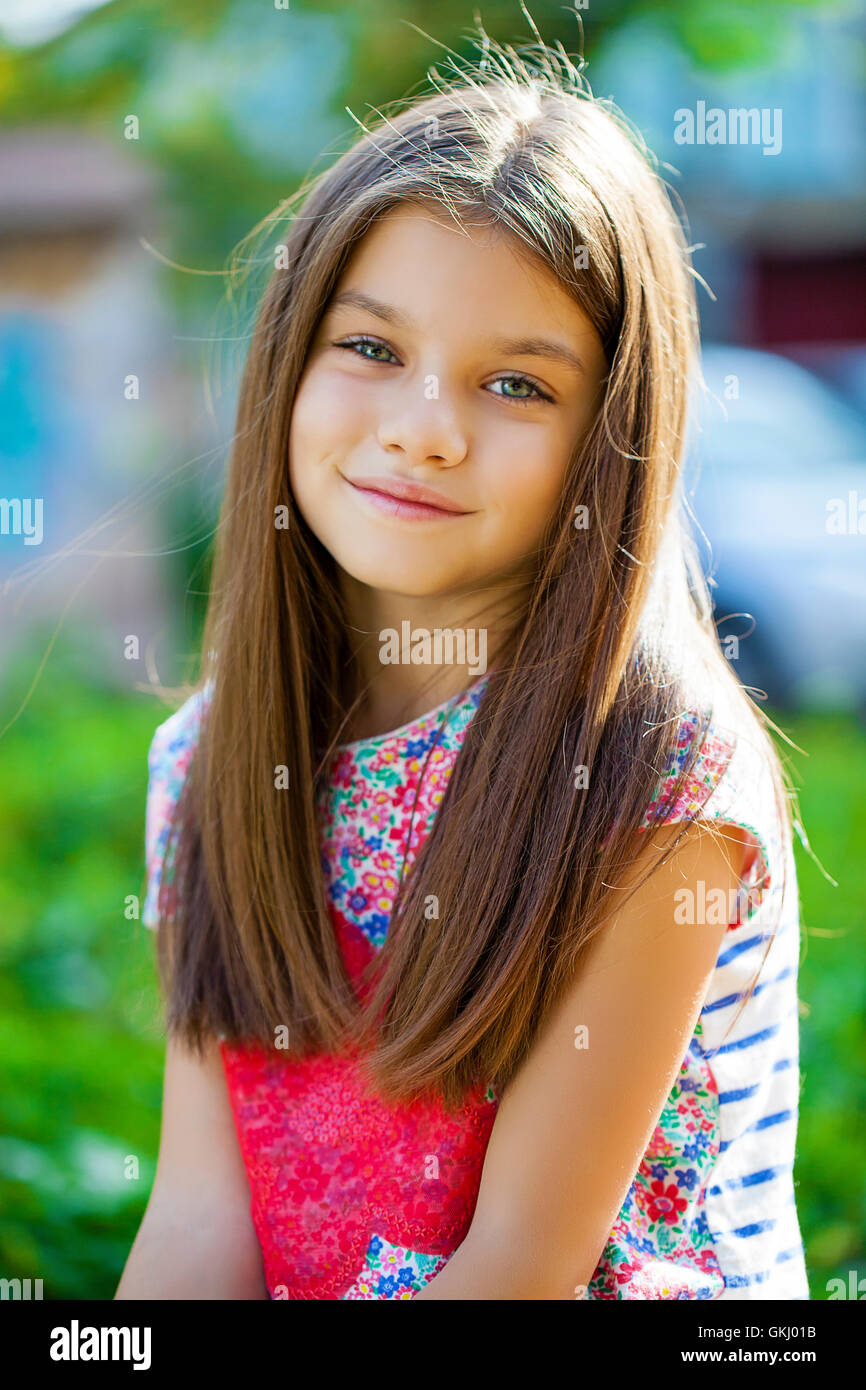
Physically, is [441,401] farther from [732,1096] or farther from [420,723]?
[732,1096]

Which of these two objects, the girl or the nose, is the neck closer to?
the girl

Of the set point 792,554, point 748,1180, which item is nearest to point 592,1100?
point 748,1180

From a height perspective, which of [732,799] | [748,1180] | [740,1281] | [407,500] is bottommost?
[740,1281]

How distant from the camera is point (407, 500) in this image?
132cm

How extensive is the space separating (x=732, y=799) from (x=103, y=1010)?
74.0 inches

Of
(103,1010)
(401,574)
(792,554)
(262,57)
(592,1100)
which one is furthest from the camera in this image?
(792,554)

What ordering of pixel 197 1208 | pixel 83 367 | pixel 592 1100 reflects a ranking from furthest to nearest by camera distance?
1. pixel 83 367
2. pixel 197 1208
3. pixel 592 1100

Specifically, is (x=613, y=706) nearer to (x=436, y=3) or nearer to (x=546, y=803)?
(x=546, y=803)

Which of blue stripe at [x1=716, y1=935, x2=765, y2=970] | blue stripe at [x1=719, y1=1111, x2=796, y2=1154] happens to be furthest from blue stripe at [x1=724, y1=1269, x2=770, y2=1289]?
blue stripe at [x1=716, y1=935, x2=765, y2=970]

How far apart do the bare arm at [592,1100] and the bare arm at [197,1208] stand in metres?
0.30

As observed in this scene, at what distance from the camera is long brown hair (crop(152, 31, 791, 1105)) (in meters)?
1.28

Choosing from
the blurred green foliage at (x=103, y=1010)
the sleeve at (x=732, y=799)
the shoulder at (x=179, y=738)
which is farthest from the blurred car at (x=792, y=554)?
the sleeve at (x=732, y=799)

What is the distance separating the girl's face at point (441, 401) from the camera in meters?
1.27
